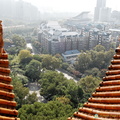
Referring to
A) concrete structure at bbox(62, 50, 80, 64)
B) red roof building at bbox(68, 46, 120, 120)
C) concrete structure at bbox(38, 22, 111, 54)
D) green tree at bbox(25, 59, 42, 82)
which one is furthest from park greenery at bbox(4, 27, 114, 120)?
red roof building at bbox(68, 46, 120, 120)

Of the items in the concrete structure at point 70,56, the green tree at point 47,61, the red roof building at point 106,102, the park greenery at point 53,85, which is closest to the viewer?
the red roof building at point 106,102

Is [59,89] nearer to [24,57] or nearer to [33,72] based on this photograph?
[33,72]

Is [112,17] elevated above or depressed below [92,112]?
above

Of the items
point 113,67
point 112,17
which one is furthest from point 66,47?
point 112,17

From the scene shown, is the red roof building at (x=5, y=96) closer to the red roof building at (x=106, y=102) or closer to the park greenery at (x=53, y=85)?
the red roof building at (x=106, y=102)

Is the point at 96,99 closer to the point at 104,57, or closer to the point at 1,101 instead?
the point at 1,101

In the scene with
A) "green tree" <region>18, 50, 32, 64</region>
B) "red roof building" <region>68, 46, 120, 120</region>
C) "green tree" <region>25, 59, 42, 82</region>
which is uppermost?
"red roof building" <region>68, 46, 120, 120</region>

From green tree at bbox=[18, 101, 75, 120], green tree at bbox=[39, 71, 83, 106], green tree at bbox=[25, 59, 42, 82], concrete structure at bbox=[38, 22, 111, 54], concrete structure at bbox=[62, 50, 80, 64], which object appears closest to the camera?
green tree at bbox=[18, 101, 75, 120]

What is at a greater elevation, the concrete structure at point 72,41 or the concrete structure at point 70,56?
the concrete structure at point 72,41

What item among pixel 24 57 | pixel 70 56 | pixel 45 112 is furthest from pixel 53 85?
pixel 70 56

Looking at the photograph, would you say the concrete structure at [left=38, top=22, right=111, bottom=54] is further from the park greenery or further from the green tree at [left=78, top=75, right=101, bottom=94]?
the green tree at [left=78, top=75, right=101, bottom=94]

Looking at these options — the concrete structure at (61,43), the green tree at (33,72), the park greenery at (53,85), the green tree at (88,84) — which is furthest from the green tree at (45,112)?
the concrete structure at (61,43)
